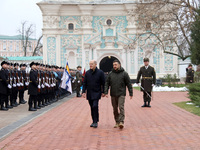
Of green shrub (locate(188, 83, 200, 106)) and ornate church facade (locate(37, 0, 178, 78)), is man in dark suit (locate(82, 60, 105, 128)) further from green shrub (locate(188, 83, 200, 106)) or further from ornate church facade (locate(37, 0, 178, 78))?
ornate church facade (locate(37, 0, 178, 78))

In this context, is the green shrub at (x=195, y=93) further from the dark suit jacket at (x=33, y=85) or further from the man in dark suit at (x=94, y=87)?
the dark suit jacket at (x=33, y=85)

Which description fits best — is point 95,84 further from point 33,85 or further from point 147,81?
point 147,81

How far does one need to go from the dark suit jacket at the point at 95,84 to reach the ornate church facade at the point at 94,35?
2998cm

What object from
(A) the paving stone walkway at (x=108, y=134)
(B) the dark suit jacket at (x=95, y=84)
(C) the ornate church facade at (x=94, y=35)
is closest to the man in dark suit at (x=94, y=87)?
(B) the dark suit jacket at (x=95, y=84)

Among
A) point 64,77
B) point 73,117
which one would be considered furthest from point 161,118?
point 64,77

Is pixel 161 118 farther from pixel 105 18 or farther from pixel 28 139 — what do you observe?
pixel 105 18

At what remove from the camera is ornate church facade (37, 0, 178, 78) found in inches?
1574

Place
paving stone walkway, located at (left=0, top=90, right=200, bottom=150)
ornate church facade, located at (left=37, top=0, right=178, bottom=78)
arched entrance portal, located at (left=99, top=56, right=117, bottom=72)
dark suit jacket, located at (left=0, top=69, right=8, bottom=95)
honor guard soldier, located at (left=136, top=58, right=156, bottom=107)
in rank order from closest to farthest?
1. paving stone walkway, located at (left=0, top=90, right=200, bottom=150)
2. dark suit jacket, located at (left=0, top=69, right=8, bottom=95)
3. honor guard soldier, located at (left=136, top=58, right=156, bottom=107)
4. ornate church facade, located at (left=37, top=0, right=178, bottom=78)
5. arched entrance portal, located at (left=99, top=56, right=117, bottom=72)

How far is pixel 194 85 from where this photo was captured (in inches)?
619

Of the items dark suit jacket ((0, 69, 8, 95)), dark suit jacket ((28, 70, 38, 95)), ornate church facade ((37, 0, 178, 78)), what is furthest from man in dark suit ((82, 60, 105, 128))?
ornate church facade ((37, 0, 178, 78))

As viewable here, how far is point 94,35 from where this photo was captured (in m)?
40.3

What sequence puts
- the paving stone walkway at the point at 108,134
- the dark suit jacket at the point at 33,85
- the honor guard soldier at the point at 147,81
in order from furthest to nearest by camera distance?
the honor guard soldier at the point at 147,81
the dark suit jacket at the point at 33,85
the paving stone walkway at the point at 108,134

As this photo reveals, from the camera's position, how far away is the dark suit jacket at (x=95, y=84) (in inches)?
386

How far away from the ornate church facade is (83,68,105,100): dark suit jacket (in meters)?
30.0
